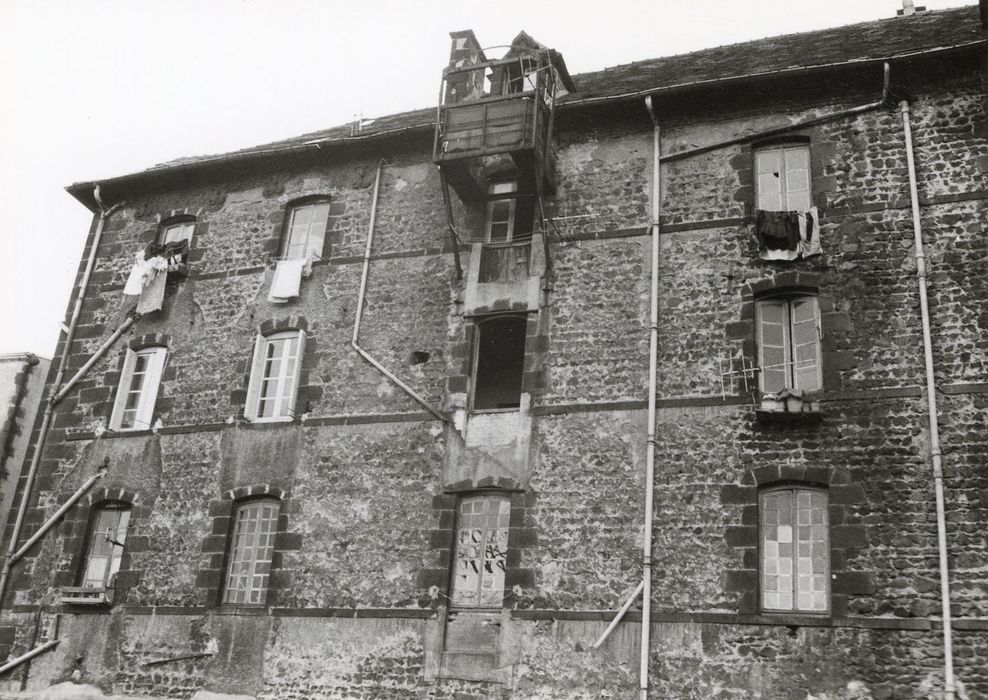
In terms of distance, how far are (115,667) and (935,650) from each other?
41.8 ft

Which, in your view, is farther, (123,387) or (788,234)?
(123,387)

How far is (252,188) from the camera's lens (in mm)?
20953

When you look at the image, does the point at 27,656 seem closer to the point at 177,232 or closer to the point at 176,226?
the point at 177,232

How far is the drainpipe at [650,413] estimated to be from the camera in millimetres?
14891

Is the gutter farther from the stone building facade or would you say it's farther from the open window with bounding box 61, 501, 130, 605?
the open window with bounding box 61, 501, 130, 605

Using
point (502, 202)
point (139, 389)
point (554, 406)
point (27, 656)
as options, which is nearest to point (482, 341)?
point (554, 406)

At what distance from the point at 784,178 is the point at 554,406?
5231 mm

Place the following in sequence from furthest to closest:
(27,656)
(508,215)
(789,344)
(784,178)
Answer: (508,215), (27,656), (784,178), (789,344)

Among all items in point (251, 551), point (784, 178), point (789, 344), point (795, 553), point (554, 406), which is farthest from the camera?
point (251, 551)

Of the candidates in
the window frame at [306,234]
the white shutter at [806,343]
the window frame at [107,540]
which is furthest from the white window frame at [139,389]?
Result: the white shutter at [806,343]

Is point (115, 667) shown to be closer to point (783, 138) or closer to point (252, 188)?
point (252, 188)

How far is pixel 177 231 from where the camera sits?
70.6 feet

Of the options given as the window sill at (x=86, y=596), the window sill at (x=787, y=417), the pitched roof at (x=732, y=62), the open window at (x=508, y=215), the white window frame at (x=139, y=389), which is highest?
the pitched roof at (x=732, y=62)

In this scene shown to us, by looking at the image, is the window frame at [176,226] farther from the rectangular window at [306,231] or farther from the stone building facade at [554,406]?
the rectangular window at [306,231]
